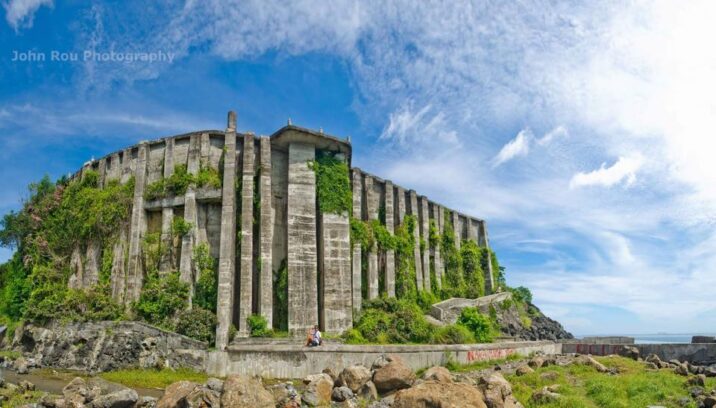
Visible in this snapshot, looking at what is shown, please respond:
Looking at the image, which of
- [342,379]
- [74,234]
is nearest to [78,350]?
[74,234]

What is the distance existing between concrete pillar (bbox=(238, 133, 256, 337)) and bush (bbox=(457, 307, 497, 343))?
A: 13.5 metres

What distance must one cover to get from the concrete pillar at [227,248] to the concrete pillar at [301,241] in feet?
9.87

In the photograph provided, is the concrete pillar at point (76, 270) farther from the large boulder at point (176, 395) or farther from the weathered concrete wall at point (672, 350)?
the weathered concrete wall at point (672, 350)

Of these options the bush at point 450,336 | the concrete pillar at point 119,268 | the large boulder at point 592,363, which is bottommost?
the large boulder at point 592,363

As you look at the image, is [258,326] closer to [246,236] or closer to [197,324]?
[197,324]

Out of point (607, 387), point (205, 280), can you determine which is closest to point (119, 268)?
point (205, 280)

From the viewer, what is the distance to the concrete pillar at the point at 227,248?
26517 mm

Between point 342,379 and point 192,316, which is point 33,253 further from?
point 342,379

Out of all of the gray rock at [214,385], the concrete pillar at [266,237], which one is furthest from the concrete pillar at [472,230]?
the gray rock at [214,385]

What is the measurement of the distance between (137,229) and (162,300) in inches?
193

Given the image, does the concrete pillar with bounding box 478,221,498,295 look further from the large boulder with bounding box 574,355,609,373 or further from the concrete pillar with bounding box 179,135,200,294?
the concrete pillar with bounding box 179,135,200,294

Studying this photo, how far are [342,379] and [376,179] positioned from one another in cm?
2298

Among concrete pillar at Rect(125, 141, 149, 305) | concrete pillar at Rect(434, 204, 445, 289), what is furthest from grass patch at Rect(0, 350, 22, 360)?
concrete pillar at Rect(434, 204, 445, 289)

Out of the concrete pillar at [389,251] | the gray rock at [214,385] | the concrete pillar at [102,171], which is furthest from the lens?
the concrete pillar at [389,251]
